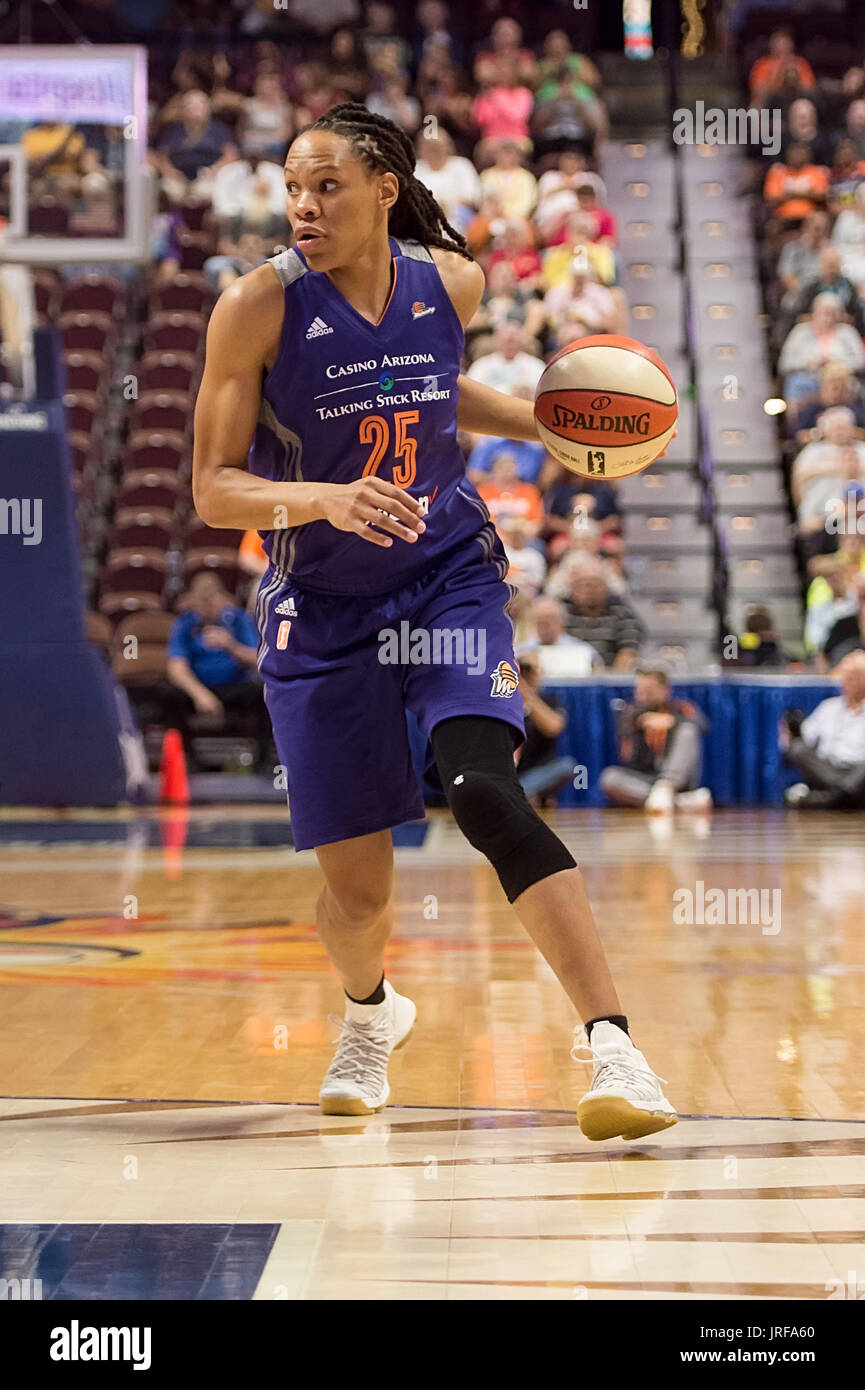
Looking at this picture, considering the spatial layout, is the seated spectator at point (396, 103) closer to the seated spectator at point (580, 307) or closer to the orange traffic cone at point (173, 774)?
the seated spectator at point (580, 307)

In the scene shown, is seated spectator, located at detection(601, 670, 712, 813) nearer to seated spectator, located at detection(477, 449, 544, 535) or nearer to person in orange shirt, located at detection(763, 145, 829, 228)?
seated spectator, located at detection(477, 449, 544, 535)

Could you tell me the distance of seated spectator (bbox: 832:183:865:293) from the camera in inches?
597

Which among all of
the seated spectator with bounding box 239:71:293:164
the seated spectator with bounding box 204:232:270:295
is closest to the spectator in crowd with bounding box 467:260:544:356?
the seated spectator with bounding box 204:232:270:295

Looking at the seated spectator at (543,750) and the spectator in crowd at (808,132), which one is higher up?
the spectator in crowd at (808,132)

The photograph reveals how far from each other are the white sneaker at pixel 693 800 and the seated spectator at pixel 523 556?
5.57 feet

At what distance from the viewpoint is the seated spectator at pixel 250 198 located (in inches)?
602

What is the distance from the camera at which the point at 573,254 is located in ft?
A: 47.6

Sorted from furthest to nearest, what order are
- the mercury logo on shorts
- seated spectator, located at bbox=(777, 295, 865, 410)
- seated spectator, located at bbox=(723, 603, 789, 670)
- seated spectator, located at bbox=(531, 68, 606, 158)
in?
1. seated spectator, located at bbox=(531, 68, 606, 158)
2. seated spectator, located at bbox=(777, 295, 865, 410)
3. seated spectator, located at bbox=(723, 603, 789, 670)
4. the mercury logo on shorts

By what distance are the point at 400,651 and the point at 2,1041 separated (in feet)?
4.84

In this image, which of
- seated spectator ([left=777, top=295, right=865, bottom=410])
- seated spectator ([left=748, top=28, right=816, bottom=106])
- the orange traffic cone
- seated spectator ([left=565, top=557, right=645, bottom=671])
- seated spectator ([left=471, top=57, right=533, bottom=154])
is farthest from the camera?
seated spectator ([left=748, top=28, right=816, bottom=106])

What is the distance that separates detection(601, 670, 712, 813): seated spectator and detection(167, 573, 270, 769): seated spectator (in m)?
2.49

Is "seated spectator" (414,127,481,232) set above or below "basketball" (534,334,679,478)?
above

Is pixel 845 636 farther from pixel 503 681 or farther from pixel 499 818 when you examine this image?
pixel 499 818

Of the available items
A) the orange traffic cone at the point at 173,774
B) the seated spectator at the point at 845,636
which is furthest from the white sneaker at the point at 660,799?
the orange traffic cone at the point at 173,774
